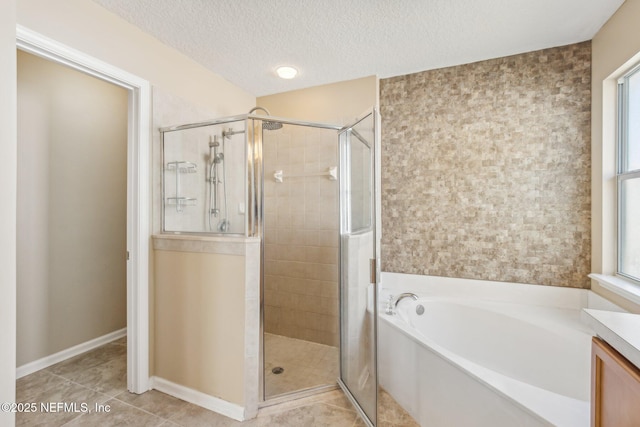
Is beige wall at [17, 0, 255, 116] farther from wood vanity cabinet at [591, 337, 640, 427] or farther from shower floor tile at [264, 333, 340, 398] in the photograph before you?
wood vanity cabinet at [591, 337, 640, 427]

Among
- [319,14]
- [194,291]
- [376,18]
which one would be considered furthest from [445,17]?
Answer: [194,291]

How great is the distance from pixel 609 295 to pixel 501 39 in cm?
183

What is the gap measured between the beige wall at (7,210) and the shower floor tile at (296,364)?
1100 mm

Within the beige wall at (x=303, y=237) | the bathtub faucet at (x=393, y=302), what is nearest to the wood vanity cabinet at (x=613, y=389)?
the bathtub faucet at (x=393, y=302)

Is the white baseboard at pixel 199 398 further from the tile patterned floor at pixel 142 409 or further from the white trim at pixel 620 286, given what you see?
the white trim at pixel 620 286

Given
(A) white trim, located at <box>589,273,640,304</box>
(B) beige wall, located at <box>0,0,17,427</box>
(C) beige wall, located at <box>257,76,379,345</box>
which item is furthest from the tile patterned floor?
(A) white trim, located at <box>589,273,640,304</box>

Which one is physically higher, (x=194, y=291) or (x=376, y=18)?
(x=376, y=18)

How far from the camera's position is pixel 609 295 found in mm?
1827

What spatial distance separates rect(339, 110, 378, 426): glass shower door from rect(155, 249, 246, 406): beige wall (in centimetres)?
68

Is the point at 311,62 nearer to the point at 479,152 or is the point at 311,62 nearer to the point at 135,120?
the point at 135,120

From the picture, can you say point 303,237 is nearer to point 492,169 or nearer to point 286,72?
point 286,72

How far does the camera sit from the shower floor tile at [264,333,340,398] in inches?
74.8

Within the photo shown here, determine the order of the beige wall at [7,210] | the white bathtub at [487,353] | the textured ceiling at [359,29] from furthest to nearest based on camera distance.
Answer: the textured ceiling at [359,29]
the white bathtub at [487,353]
the beige wall at [7,210]

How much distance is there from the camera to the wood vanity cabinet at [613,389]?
62cm
